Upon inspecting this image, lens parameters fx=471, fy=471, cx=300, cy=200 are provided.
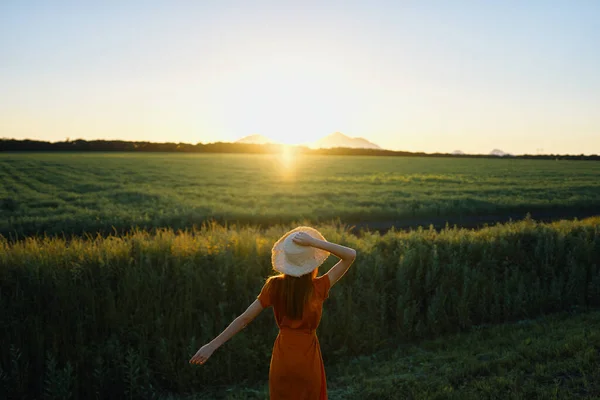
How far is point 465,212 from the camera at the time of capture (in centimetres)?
2444

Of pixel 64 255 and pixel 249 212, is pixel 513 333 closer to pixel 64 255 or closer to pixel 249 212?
pixel 64 255

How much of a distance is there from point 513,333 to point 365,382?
3123 mm

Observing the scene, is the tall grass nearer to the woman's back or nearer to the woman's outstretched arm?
the woman's outstretched arm

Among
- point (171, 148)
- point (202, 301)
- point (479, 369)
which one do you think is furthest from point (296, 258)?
point (171, 148)

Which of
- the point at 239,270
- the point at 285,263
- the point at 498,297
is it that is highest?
the point at 285,263

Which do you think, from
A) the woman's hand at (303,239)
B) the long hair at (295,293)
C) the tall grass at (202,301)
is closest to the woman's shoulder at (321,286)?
the long hair at (295,293)

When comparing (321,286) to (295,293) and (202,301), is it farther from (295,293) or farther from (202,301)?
(202,301)

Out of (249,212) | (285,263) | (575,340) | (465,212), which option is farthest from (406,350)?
(465,212)

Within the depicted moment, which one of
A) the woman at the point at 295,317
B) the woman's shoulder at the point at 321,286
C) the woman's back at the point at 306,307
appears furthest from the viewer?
the woman's shoulder at the point at 321,286

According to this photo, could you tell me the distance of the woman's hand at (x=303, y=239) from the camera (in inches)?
136

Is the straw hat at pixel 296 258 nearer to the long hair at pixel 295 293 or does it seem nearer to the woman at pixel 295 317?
the woman at pixel 295 317

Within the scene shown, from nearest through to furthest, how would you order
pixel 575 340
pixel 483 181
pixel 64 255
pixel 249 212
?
1. pixel 575 340
2. pixel 64 255
3. pixel 249 212
4. pixel 483 181

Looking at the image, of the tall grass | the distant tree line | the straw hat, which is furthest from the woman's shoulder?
the distant tree line

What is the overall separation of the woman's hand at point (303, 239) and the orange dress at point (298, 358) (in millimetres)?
495
